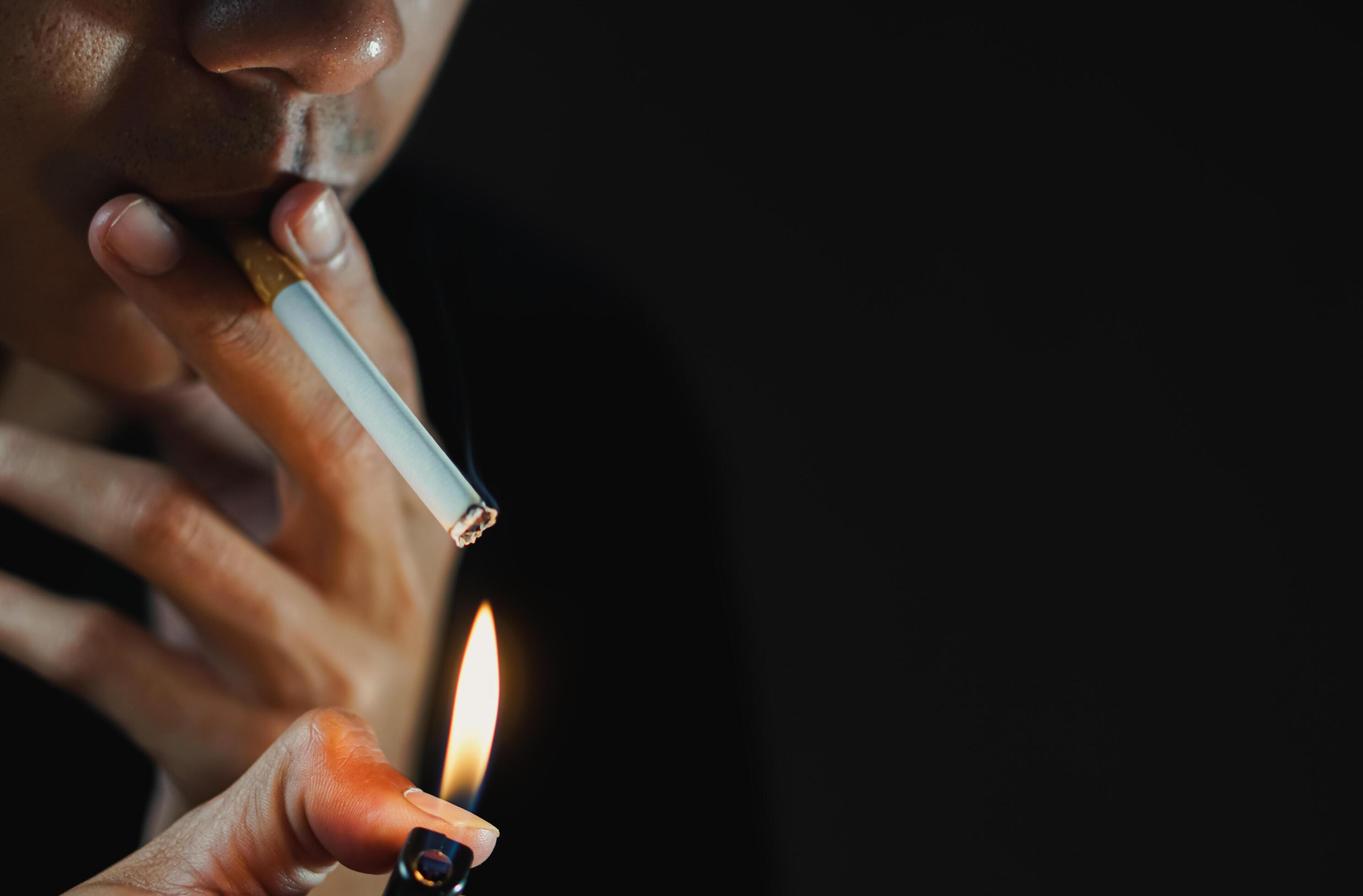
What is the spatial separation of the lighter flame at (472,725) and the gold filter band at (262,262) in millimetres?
309

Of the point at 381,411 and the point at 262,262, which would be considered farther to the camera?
the point at 262,262

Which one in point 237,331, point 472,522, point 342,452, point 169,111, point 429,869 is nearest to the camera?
point 429,869

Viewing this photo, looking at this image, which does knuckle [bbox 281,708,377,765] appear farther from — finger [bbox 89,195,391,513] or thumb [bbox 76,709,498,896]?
finger [bbox 89,195,391,513]

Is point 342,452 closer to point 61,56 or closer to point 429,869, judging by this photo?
point 61,56

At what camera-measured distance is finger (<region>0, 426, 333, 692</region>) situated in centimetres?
69

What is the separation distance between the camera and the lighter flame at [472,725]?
35 cm

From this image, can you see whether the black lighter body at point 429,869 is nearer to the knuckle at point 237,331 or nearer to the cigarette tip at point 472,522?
the cigarette tip at point 472,522

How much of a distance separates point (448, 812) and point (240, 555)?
46 centimetres

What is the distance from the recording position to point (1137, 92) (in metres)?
1.29

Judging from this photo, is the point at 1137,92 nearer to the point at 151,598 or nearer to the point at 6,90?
the point at 6,90

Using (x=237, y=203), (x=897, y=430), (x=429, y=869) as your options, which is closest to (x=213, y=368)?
(x=237, y=203)

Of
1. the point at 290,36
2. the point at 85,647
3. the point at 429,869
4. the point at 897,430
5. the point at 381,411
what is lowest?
the point at 429,869

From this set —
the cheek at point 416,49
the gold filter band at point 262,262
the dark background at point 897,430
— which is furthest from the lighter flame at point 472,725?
the dark background at point 897,430

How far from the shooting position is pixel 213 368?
25.1 inches
